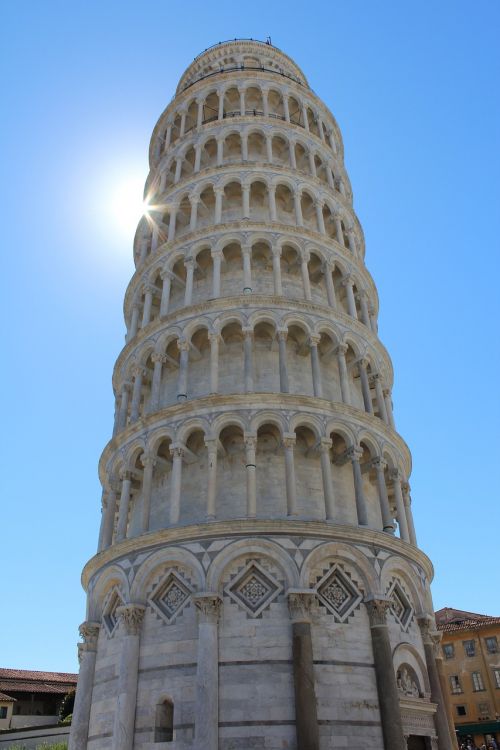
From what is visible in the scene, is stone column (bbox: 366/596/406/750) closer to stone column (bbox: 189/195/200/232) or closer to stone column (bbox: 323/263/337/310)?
stone column (bbox: 323/263/337/310)

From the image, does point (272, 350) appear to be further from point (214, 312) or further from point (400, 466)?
point (400, 466)

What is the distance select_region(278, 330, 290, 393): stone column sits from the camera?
2022 cm

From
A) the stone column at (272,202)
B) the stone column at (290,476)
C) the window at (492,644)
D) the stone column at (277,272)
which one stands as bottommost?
the stone column at (290,476)

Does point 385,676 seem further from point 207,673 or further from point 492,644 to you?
point 492,644

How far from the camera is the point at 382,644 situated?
16.5m

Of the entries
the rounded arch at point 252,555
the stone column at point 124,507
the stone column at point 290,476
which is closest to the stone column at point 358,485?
the stone column at point 290,476

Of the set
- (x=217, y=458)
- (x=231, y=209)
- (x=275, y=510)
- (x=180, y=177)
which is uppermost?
(x=180, y=177)

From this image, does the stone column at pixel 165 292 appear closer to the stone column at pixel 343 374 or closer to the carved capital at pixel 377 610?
the stone column at pixel 343 374

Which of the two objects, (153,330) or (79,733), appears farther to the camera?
(153,330)

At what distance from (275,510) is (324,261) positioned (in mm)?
10568

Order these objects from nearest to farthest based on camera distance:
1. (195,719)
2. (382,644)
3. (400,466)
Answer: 1. (195,719)
2. (382,644)
3. (400,466)

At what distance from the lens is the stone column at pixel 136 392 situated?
22.1 metres

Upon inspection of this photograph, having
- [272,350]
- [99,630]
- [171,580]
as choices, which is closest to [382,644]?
[171,580]

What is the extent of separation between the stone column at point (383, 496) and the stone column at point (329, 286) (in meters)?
6.12
